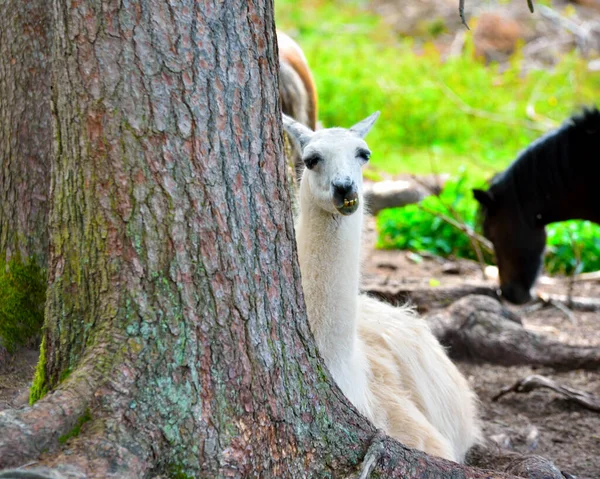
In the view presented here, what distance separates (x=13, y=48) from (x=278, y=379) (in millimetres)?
1951

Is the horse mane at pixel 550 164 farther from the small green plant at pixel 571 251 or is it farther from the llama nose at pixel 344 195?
the llama nose at pixel 344 195

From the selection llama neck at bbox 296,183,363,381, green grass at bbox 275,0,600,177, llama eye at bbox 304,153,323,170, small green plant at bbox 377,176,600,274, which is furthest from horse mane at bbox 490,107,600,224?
green grass at bbox 275,0,600,177

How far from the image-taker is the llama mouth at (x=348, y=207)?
9.95ft

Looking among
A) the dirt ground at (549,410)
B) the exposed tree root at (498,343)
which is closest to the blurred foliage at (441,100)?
the dirt ground at (549,410)

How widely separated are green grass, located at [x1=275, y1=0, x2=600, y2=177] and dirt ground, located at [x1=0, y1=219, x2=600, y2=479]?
225 inches

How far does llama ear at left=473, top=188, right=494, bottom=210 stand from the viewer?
250 inches

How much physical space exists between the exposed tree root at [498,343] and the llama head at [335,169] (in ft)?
7.96

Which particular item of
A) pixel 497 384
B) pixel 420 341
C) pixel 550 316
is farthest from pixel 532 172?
pixel 420 341

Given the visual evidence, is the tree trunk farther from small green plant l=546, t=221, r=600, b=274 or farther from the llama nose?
small green plant l=546, t=221, r=600, b=274

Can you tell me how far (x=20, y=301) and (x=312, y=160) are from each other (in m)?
1.36

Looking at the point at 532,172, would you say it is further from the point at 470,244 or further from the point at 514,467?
the point at 514,467

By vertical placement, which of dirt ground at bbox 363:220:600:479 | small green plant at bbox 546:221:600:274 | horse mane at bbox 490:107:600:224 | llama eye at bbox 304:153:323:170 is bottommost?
dirt ground at bbox 363:220:600:479

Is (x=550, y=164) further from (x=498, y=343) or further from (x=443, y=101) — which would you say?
(x=443, y=101)

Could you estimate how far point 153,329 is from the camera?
224 centimetres
